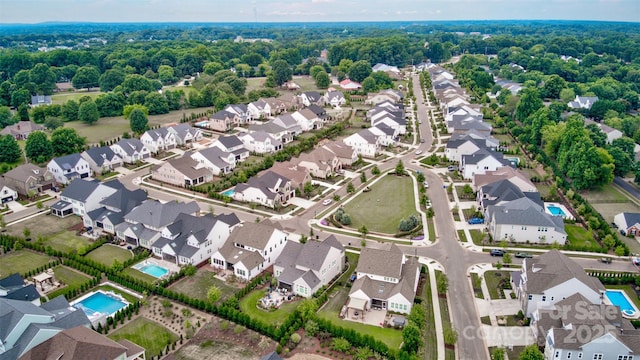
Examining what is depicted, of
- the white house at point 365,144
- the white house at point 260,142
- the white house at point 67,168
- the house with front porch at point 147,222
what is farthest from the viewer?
the white house at point 260,142

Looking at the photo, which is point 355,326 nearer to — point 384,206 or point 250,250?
point 250,250

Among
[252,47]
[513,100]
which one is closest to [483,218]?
[513,100]

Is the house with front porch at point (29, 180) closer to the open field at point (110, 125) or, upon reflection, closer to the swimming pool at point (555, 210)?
the open field at point (110, 125)

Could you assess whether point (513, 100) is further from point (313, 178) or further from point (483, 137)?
point (313, 178)

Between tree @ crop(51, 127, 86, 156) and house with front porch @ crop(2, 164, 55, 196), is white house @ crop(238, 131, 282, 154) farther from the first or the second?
house with front porch @ crop(2, 164, 55, 196)

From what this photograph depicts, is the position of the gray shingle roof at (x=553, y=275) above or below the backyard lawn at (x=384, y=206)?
above

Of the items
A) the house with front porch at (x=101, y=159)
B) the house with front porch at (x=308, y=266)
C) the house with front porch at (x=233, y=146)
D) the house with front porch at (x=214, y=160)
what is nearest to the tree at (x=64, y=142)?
the house with front porch at (x=101, y=159)

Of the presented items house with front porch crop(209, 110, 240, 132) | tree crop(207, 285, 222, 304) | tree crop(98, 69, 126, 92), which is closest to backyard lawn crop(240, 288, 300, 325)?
tree crop(207, 285, 222, 304)
